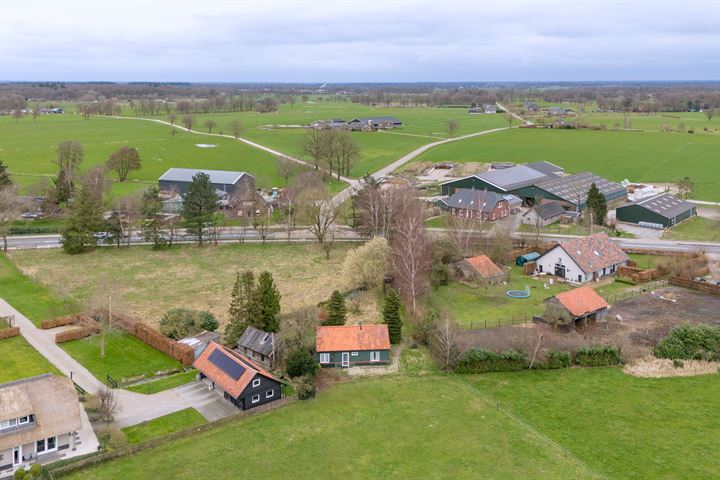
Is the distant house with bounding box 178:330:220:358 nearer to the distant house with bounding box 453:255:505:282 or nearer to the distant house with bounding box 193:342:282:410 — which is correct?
the distant house with bounding box 193:342:282:410

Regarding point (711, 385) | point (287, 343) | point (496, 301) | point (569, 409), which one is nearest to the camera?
point (569, 409)

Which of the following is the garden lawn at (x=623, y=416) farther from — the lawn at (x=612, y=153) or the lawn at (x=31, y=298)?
the lawn at (x=612, y=153)

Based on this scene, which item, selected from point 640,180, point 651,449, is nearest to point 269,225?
point 651,449

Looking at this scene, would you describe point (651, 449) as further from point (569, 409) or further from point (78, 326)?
point (78, 326)

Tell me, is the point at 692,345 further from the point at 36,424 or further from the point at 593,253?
the point at 36,424

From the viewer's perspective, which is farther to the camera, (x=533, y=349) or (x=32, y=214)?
(x=32, y=214)

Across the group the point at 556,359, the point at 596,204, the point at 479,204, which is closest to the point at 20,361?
the point at 556,359

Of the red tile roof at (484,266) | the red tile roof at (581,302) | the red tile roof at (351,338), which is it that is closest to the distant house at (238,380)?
the red tile roof at (351,338)
